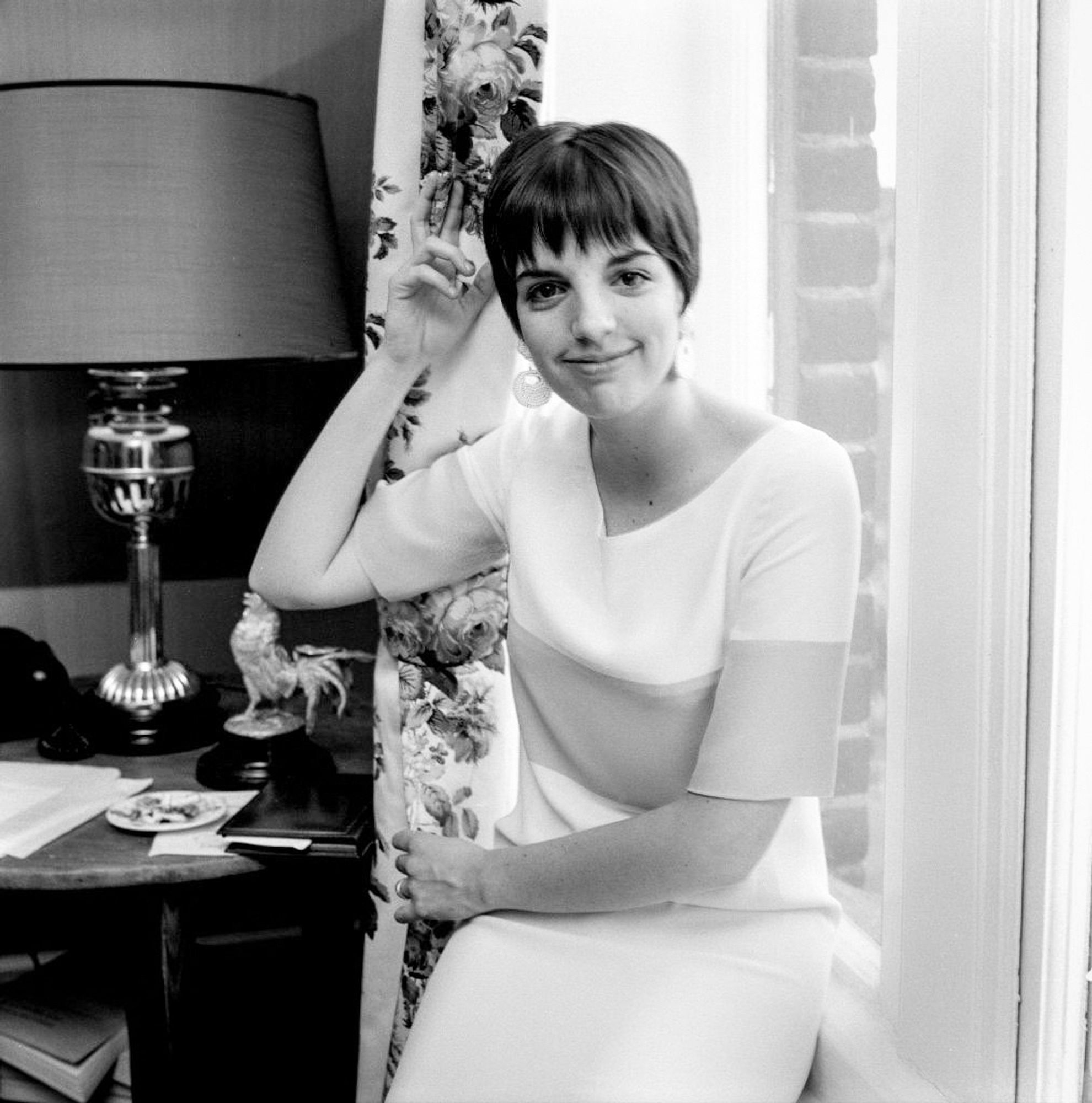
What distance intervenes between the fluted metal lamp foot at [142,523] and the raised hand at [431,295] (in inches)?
17.2

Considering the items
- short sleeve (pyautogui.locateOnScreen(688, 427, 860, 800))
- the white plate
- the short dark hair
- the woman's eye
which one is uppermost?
the short dark hair

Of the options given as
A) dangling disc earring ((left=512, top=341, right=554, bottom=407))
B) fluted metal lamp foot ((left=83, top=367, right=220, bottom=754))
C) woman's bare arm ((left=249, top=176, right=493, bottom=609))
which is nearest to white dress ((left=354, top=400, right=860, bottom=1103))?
dangling disc earring ((left=512, top=341, right=554, bottom=407))

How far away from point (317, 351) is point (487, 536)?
0.40 m

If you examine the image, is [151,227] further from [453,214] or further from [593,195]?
[593,195]

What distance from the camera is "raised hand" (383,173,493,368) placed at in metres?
1.40

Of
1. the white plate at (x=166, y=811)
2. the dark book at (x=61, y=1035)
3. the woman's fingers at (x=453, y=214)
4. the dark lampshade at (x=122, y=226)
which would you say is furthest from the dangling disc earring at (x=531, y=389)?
the dark book at (x=61, y=1035)

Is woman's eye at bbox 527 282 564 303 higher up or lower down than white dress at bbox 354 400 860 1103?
higher up

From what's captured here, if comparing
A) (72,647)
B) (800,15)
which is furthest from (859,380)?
(72,647)

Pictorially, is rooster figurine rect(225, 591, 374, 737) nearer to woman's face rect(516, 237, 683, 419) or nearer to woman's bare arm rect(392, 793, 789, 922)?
woman's bare arm rect(392, 793, 789, 922)

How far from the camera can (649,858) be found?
1.14m

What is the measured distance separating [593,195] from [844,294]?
1.25ft

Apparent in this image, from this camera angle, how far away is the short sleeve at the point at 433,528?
1402mm

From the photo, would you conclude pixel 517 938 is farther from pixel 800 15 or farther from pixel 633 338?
pixel 800 15

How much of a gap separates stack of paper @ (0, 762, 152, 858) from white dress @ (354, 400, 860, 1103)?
513mm
